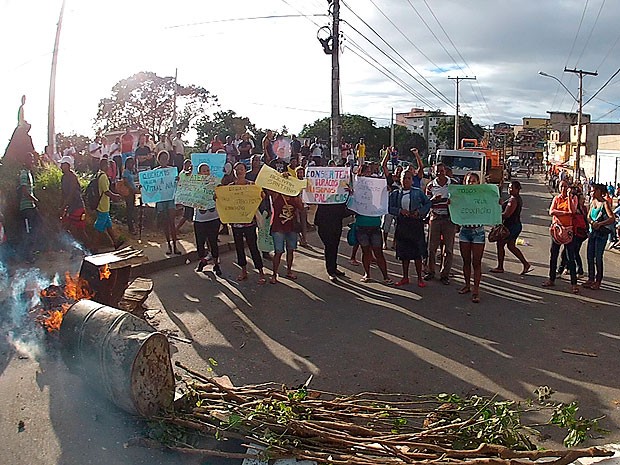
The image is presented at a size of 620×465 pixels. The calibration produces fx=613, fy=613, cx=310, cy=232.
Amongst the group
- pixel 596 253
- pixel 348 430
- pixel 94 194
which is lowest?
pixel 348 430

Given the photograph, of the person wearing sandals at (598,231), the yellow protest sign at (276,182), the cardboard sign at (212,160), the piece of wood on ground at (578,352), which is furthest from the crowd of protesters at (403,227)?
the piece of wood on ground at (578,352)

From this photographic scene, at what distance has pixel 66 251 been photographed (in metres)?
11.1

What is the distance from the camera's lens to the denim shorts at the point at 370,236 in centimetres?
970

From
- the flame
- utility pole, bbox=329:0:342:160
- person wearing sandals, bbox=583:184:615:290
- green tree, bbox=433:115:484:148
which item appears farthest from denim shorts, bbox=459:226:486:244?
green tree, bbox=433:115:484:148

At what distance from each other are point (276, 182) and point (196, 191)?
1.42 meters

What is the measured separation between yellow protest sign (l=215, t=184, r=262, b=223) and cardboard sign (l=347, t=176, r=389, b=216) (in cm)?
153

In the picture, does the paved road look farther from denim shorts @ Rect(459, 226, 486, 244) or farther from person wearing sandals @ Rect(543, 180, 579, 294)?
denim shorts @ Rect(459, 226, 486, 244)

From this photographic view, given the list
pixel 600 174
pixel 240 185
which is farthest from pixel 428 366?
pixel 600 174

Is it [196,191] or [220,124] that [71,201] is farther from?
[220,124]

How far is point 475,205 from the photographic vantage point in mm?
9086

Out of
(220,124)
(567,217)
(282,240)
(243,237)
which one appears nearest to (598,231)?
(567,217)

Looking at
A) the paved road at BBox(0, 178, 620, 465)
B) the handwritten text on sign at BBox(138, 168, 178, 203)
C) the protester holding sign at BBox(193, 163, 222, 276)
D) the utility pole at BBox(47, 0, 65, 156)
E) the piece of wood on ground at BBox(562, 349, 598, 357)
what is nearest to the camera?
the paved road at BBox(0, 178, 620, 465)

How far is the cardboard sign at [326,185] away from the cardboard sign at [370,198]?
16 centimetres

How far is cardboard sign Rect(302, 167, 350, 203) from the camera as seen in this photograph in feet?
32.7
